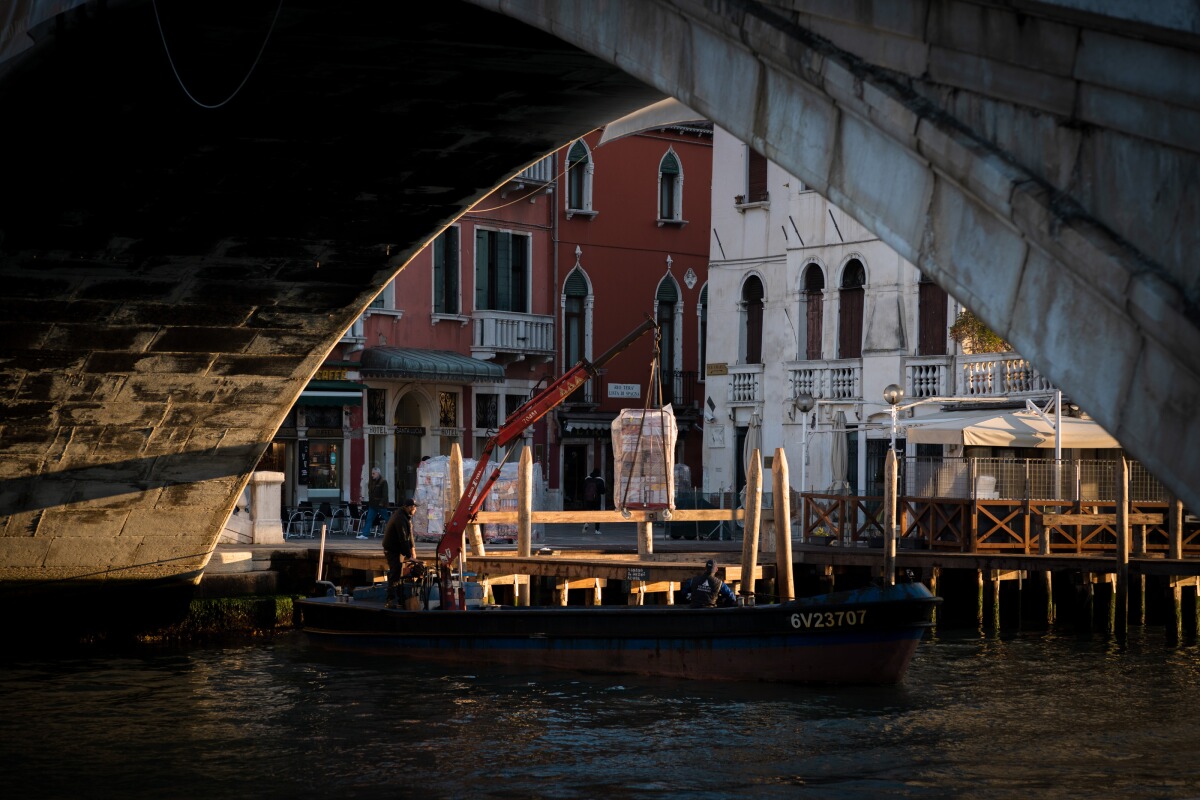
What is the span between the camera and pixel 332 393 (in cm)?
2789

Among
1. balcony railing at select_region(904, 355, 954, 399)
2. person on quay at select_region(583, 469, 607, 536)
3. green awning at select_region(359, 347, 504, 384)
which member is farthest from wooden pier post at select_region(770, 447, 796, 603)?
person on quay at select_region(583, 469, 607, 536)

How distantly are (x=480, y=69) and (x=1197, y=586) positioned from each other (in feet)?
38.6

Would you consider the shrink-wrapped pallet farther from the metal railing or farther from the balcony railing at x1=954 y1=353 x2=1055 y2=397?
the balcony railing at x1=954 y1=353 x2=1055 y2=397

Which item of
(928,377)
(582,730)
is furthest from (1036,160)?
(928,377)

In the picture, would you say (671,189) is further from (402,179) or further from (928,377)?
(402,179)

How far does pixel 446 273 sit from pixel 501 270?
1.24 metres

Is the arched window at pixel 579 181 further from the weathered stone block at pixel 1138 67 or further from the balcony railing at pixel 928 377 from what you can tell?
the weathered stone block at pixel 1138 67

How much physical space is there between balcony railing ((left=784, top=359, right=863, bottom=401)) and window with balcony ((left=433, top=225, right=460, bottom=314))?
6780 millimetres

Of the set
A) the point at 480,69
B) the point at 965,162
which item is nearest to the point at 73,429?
the point at 480,69

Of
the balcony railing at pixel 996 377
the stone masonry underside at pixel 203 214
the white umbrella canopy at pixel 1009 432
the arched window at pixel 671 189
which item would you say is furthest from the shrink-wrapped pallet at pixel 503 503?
the arched window at pixel 671 189

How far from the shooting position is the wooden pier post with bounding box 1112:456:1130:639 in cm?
1792

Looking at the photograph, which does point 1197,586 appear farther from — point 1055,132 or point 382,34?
point 1055,132

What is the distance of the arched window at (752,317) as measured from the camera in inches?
1130

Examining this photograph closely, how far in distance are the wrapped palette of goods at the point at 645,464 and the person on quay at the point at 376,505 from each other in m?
6.18
